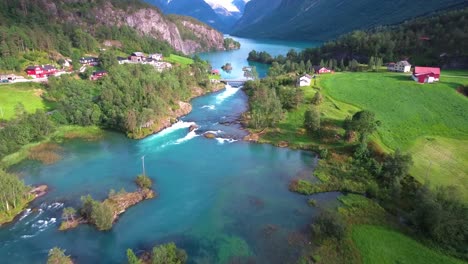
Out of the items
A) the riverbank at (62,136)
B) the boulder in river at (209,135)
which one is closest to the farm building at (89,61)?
the riverbank at (62,136)

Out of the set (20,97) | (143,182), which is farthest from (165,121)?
(20,97)

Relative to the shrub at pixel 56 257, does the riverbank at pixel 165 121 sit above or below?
above

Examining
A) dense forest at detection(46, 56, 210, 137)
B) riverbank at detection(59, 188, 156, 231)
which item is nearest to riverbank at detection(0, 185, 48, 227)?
riverbank at detection(59, 188, 156, 231)

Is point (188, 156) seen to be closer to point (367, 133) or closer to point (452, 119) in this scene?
point (367, 133)

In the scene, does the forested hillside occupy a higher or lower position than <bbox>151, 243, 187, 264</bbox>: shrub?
higher

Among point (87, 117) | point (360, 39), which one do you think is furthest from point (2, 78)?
point (360, 39)

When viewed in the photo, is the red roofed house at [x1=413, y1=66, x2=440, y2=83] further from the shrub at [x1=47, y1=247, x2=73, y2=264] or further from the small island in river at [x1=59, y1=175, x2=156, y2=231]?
the shrub at [x1=47, y1=247, x2=73, y2=264]

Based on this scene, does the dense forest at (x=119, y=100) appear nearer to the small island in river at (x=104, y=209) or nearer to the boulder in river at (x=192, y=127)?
the boulder in river at (x=192, y=127)

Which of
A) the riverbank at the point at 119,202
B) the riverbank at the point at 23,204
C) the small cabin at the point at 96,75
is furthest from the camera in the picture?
the small cabin at the point at 96,75
